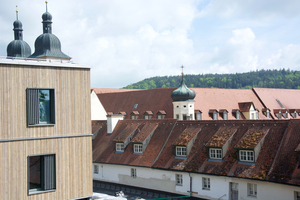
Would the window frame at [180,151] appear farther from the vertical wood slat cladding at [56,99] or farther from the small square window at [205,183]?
the vertical wood slat cladding at [56,99]

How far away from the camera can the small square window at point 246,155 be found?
26438 mm

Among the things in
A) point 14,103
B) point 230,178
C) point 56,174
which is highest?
point 14,103

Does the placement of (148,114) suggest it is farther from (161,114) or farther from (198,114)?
(198,114)

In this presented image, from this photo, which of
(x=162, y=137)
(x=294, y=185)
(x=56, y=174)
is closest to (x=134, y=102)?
(x=162, y=137)

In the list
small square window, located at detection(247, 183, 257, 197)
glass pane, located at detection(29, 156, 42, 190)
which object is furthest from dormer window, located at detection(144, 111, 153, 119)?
glass pane, located at detection(29, 156, 42, 190)

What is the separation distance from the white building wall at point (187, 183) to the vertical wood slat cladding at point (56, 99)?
13.0 m

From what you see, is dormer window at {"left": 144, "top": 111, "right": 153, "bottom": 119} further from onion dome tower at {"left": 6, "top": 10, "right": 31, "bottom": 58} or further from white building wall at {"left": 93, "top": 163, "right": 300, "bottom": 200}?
white building wall at {"left": 93, "top": 163, "right": 300, "bottom": 200}

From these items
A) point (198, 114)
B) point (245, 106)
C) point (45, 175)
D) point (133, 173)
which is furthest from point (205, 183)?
point (245, 106)

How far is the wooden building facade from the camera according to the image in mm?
15828

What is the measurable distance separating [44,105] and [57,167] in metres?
2.82

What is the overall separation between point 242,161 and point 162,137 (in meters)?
8.80

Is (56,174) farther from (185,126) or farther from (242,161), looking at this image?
(185,126)

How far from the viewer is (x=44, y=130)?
54.6 feet

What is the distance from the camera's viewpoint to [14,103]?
16047 mm
